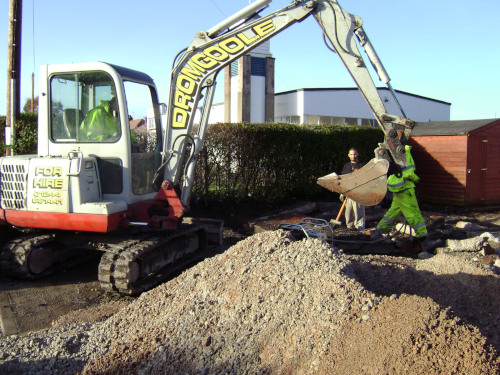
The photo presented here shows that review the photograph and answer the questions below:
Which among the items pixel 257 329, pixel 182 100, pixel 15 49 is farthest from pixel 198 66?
pixel 15 49

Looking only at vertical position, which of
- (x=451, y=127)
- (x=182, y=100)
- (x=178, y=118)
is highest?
(x=451, y=127)

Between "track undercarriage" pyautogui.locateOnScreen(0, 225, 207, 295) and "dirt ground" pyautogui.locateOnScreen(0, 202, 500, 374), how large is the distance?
0.21 m

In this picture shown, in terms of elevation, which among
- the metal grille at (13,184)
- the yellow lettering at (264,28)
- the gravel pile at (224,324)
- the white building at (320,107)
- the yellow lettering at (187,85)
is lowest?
the gravel pile at (224,324)

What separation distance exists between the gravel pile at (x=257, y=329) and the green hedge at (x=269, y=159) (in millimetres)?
5762

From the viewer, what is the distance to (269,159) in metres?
11.1

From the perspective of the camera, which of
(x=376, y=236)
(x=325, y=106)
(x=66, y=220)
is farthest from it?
(x=325, y=106)

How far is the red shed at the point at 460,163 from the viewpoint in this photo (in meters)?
13.1

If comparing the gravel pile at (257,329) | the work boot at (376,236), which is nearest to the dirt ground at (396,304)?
the gravel pile at (257,329)

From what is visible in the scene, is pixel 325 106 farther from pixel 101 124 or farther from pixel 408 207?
pixel 101 124

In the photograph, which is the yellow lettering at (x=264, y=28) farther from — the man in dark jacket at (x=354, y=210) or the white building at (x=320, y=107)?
the white building at (x=320, y=107)

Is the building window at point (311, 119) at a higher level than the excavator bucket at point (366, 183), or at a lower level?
higher

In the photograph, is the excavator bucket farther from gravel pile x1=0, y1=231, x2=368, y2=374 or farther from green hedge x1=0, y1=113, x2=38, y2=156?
green hedge x1=0, y1=113, x2=38, y2=156

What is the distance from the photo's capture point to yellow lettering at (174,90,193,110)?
6301 mm

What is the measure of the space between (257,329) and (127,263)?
2200 millimetres
